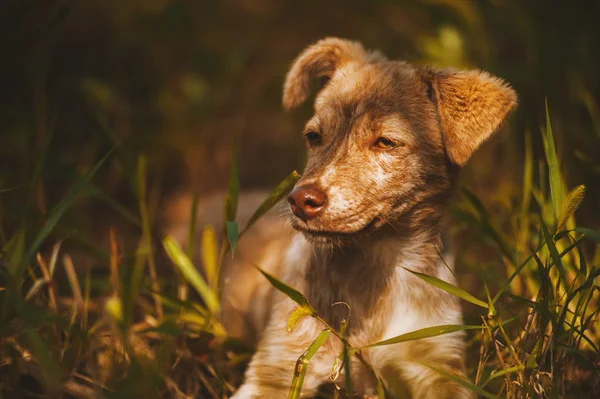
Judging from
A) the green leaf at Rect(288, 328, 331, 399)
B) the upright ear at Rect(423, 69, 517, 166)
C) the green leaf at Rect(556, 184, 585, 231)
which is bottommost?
the green leaf at Rect(288, 328, 331, 399)

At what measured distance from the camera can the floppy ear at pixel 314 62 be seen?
330 centimetres

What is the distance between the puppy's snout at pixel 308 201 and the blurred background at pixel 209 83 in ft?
3.85

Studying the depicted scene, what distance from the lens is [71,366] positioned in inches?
98.3

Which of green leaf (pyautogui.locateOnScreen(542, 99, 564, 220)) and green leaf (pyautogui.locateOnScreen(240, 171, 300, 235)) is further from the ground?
green leaf (pyautogui.locateOnScreen(542, 99, 564, 220))

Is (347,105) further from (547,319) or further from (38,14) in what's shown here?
(38,14)

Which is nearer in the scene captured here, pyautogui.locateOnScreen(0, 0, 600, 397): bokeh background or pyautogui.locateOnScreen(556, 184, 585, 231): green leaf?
pyautogui.locateOnScreen(556, 184, 585, 231): green leaf

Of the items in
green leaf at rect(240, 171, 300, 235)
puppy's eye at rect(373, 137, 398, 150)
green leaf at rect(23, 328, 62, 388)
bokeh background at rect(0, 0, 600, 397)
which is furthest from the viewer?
bokeh background at rect(0, 0, 600, 397)

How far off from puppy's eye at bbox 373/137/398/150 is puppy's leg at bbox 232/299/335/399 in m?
0.81

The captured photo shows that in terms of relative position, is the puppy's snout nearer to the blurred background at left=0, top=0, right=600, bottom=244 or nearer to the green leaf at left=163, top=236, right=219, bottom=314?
the green leaf at left=163, top=236, right=219, bottom=314

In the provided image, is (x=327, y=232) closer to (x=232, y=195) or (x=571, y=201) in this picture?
(x=232, y=195)

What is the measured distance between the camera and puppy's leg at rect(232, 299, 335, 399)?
2693 millimetres

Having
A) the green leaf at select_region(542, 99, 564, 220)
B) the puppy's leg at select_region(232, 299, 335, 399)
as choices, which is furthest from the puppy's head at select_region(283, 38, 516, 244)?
the puppy's leg at select_region(232, 299, 335, 399)

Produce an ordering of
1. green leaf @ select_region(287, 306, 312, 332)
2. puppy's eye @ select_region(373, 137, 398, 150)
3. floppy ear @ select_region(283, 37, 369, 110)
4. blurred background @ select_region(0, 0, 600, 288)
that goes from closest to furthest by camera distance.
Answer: green leaf @ select_region(287, 306, 312, 332) → puppy's eye @ select_region(373, 137, 398, 150) → floppy ear @ select_region(283, 37, 369, 110) → blurred background @ select_region(0, 0, 600, 288)

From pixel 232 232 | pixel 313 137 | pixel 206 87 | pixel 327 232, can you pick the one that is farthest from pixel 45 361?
pixel 206 87
